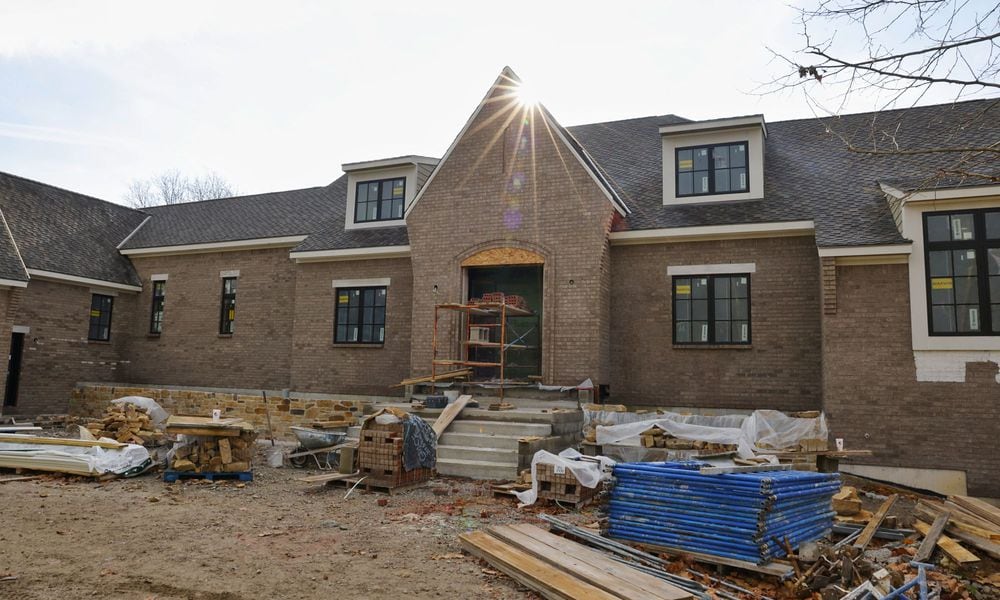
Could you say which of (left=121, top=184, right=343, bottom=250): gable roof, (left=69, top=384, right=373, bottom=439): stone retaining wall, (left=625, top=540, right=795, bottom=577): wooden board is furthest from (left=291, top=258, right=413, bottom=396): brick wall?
(left=625, top=540, right=795, bottom=577): wooden board

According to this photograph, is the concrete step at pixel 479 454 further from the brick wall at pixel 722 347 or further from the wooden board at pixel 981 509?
the wooden board at pixel 981 509

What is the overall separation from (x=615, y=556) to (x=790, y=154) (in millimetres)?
12562

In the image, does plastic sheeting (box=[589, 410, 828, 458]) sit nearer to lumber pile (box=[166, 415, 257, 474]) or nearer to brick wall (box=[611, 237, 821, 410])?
brick wall (box=[611, 237, 821, 410])

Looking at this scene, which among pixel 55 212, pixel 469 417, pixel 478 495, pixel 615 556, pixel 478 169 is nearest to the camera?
pixel 615 556

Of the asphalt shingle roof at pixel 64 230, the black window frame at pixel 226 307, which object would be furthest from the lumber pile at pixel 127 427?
the asphalt shingle roof at pixel 64 230

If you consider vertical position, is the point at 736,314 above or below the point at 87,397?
above

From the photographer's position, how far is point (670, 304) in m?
14.5

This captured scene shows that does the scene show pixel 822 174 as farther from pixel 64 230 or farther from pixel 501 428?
pixel 64 230

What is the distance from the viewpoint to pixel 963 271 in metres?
11.4

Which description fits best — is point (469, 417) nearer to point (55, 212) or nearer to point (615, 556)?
point (615, 556)

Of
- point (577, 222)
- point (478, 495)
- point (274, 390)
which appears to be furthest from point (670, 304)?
point (274, 390)

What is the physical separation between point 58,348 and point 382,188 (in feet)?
36.6

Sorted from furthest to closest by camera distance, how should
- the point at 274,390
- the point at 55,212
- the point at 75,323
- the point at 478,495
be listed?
the point at 55,212
the point at 75,323
the point at 274,390
the point at 478,495

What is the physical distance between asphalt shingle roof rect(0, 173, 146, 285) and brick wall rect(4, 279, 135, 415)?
713 millimetres
